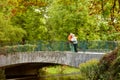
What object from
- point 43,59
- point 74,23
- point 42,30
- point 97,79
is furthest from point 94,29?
point 97,79

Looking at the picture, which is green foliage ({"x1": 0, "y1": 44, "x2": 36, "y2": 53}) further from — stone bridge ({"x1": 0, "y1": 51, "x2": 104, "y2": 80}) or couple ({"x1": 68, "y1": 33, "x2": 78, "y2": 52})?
couple ({"x1": 68, "y1": 33, "x2": 78, "y2": 52})

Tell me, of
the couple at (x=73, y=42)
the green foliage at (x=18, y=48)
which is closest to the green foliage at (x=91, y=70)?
the couple at (x=73, y=42)

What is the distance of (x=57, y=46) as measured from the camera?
2770 centimetres

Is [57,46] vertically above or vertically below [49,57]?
above

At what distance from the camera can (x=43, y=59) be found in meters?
28.6

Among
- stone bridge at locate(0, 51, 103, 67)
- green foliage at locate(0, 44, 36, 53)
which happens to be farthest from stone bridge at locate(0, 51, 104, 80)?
green foliage at locate(0, 44, 36, 53)

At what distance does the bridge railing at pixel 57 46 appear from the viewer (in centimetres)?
2449

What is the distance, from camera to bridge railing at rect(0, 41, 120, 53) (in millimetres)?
24486

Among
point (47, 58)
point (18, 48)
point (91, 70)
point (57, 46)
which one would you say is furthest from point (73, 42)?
point (91, 70)

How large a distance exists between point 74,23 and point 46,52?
29.7 feet

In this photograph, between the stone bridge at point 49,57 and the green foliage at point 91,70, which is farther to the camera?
the stone bridge at point 49,57

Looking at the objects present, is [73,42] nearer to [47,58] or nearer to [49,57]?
[49,57]

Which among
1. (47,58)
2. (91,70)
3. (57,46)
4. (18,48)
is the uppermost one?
(91,70)

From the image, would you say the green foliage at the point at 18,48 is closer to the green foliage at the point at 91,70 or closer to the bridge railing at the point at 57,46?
the bridge railing at the point at 57,46
